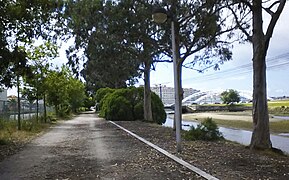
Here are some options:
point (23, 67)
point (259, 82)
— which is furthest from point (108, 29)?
point (259, 82)

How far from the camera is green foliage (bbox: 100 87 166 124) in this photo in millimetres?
34312

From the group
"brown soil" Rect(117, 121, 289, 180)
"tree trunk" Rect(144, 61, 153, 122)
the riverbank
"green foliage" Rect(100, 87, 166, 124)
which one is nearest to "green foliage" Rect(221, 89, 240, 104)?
the riverbank

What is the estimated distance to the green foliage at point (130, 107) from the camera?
113 ft

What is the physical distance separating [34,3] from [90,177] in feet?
24.8

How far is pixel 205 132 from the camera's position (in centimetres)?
1520

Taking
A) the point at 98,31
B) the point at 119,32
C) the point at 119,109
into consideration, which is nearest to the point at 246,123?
the point at 119,109

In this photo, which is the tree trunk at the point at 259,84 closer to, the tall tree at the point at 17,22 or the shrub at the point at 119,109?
the tall tree at the point at 17,22

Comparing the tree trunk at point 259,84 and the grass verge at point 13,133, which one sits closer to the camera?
the tree trunk at point 259,84

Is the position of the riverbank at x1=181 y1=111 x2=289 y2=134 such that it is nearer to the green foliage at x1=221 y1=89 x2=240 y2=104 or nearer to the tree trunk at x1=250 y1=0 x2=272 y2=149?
the tree trunk at x1=250 y1=0 x2=272 y2=149

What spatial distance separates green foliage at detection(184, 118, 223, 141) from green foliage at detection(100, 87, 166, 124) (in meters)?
18.7

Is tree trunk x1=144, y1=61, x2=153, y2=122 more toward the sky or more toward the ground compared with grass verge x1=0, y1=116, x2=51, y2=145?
more toward the sky

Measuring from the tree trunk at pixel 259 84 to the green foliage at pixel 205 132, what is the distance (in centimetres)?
309

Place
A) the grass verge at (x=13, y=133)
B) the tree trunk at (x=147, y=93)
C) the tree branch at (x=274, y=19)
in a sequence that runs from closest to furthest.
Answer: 1. the tree branch at (x=274, y=19)
2. the grass verge at (x=13, y=133)
3. the tree trunk at (x=147, y=93)

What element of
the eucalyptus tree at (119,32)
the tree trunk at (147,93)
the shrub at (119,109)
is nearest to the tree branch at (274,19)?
the eucalyptus tree at (119,32)
